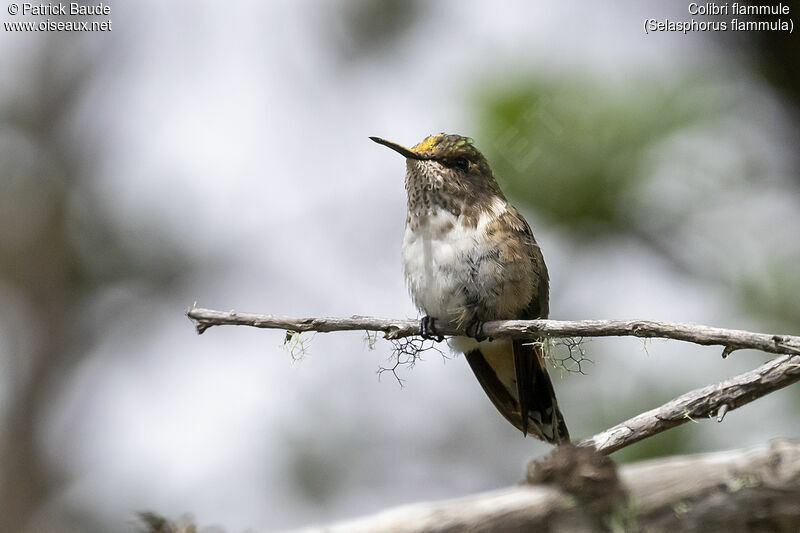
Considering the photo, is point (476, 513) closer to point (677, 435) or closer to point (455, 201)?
point (455, 201)

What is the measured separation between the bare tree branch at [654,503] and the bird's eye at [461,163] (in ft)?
10.9

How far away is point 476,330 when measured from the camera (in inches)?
173

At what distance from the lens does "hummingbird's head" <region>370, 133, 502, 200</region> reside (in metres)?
4.83

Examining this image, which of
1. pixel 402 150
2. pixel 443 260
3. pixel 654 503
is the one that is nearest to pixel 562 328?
pixel 654 503

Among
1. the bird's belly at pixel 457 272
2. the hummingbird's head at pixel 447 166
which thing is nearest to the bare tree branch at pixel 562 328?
the bird's belly at pixel 457 272

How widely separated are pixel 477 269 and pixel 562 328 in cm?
163

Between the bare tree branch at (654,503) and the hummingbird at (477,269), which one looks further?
the hummingbird at (477,269)

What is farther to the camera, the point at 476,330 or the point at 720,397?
the point at 476,330

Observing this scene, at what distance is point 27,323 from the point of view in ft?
34.4

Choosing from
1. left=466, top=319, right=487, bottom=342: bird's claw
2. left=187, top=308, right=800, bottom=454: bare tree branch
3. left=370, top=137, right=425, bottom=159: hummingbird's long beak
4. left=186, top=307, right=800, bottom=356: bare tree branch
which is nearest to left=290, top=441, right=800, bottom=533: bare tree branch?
left=187, top=308, right=800, bottom=454: bare tree branch

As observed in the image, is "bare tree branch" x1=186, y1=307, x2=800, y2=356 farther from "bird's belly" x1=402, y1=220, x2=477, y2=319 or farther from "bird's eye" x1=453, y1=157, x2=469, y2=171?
"bird's eye" x1=453, y1=157, x2=469, y2=171

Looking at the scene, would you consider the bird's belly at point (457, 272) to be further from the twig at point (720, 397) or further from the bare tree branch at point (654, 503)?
the bare tree branch at point (654, 503)

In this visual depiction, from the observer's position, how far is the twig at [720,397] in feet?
8.11

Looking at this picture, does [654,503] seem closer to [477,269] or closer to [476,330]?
[476,330]
